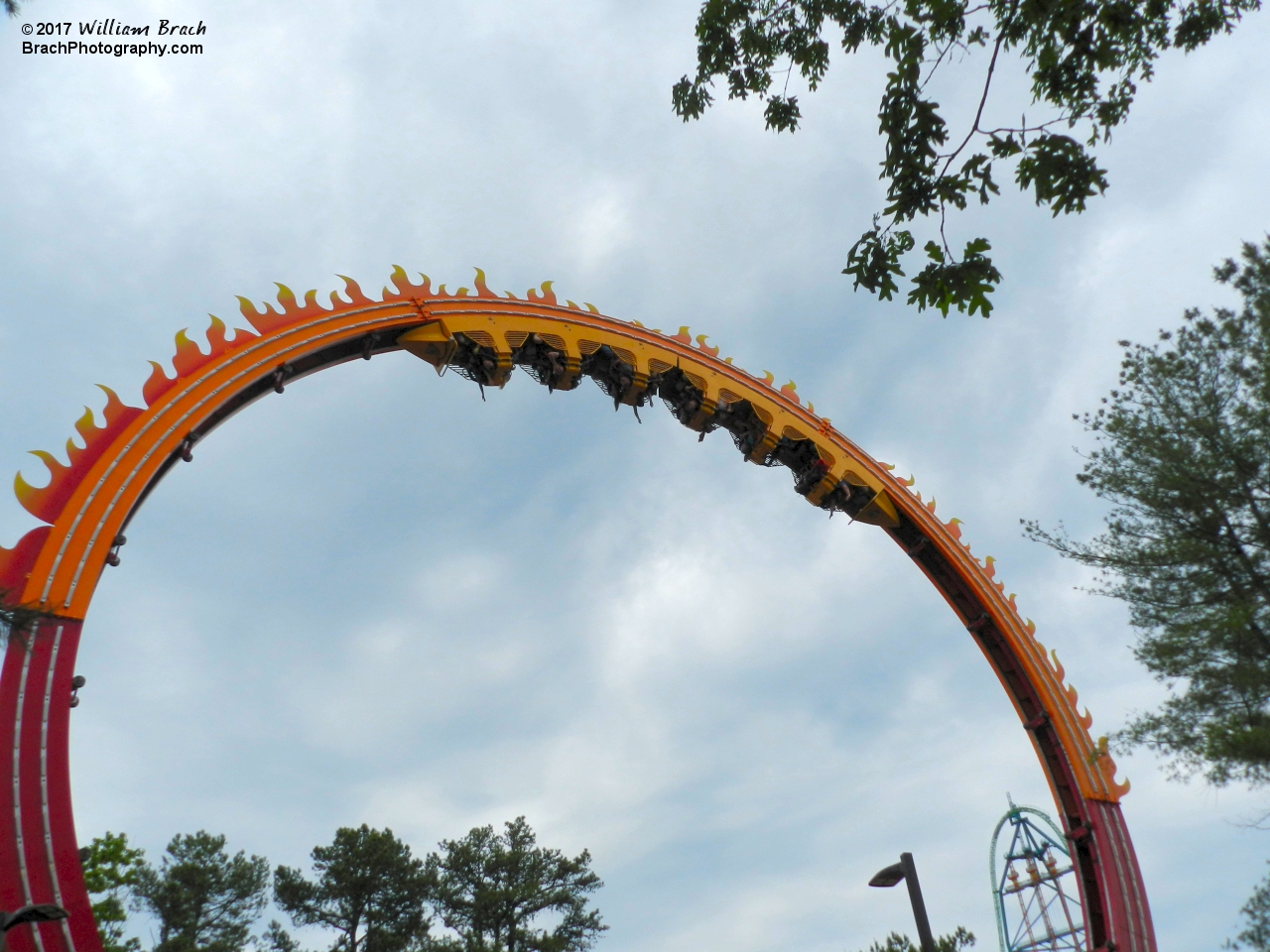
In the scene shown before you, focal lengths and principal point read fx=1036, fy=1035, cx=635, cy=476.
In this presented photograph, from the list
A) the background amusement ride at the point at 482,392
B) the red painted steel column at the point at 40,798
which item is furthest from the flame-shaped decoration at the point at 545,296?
the red painted steel column at the point at 40,798

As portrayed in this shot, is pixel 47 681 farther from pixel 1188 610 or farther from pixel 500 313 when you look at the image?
pixel 1188 610

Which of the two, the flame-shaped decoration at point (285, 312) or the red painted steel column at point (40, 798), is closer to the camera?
the red painted steel column at point (40, 798)

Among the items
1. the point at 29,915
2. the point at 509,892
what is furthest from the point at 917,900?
the point at 509,892

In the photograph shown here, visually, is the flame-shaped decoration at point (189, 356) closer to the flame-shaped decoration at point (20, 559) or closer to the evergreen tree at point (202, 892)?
the flame-shaped decoration at point (20, 559)

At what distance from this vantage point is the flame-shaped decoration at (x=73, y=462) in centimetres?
902

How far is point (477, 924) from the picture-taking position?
28.2 meters

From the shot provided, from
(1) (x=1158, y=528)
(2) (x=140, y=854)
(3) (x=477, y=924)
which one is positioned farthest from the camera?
(3) (x=477, y=924)

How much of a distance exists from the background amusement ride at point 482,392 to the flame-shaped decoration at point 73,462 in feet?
0.04

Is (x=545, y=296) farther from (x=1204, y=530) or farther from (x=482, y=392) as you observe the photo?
(x=1204, y=530)

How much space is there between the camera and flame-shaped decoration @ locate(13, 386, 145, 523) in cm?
902

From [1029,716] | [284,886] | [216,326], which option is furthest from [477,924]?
[216,326]

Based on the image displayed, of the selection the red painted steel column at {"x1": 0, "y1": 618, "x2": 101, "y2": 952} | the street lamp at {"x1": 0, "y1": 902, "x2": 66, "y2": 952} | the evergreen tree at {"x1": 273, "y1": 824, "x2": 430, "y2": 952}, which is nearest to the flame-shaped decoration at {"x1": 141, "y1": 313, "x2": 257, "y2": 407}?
the red painted steel column at {"x1": 0, "y1": 618, "x2": 101, "y2": 952}

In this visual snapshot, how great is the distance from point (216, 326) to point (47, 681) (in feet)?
13.7

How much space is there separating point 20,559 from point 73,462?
3.46ft
